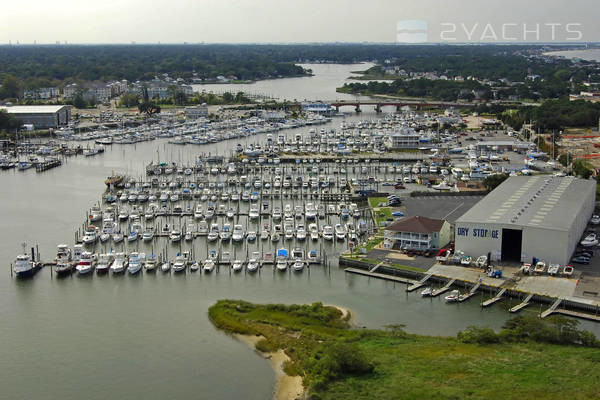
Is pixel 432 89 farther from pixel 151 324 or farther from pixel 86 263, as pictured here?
pixel 151 324

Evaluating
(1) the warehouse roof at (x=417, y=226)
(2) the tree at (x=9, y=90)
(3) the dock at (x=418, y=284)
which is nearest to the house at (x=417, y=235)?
(1) the warehouse roof at (x=417, y=226)

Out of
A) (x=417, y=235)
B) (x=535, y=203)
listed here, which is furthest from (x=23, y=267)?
(x=535, y=203)

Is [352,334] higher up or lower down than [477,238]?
lower down

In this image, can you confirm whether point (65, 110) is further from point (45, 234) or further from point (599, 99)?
point (599, 99)

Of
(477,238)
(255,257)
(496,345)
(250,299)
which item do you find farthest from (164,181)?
(496,345)

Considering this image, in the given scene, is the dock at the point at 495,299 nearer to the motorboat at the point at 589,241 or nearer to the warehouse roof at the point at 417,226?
the warehouse roof at the point at 417,226

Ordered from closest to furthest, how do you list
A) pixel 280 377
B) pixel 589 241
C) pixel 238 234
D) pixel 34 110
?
1. pixel 280 377
2. pixel 589 241
3. pixel 238 234
4. pixel 34 110

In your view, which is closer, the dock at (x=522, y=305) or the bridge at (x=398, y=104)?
the dock at (x=522, y=305)
